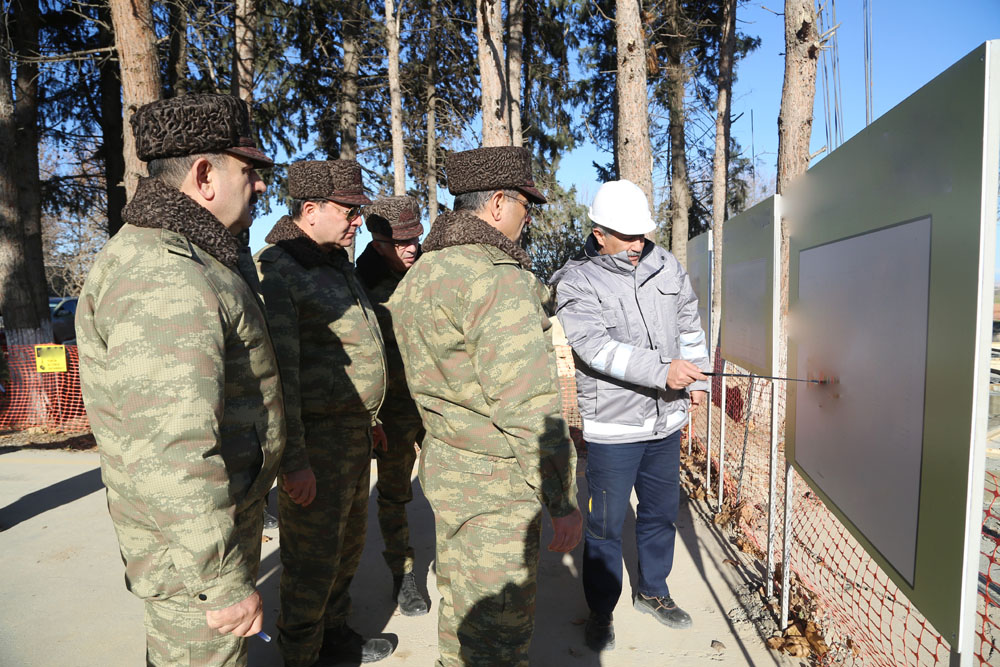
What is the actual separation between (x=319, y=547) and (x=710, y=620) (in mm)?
1904

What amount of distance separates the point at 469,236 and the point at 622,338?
3.33ft

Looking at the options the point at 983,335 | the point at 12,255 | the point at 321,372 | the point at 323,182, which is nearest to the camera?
the point at 983,335

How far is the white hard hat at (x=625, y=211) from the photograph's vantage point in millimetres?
2705

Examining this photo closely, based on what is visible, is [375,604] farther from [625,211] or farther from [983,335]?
[983,335]

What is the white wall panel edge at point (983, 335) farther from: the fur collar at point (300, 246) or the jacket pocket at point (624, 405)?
the fur collar at point (300, 246)

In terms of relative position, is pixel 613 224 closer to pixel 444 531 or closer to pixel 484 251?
A: pixel 484 251

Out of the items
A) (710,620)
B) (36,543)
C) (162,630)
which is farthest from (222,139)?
(36,543)

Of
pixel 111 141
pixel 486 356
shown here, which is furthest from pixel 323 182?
pixel 111 141

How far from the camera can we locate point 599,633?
283 cm

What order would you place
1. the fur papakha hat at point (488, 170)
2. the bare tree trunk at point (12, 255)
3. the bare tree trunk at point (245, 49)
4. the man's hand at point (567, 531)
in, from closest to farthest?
1. the man's hand at point (567, 531)
2. the fur papakha hat at point (488, 170)
3. the bare tree trunk at point (12, 255)
4. the bare tree trunk at point (245, 49)

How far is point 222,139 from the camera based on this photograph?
1.67 m

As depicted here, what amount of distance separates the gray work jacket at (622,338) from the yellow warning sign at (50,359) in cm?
720

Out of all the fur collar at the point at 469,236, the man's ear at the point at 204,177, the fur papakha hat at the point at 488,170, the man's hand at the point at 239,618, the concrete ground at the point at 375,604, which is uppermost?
the fur papakha hat at the point at 488,170

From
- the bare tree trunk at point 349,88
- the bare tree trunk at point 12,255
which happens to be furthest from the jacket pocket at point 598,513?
the bare tree trunk at point 349,88
